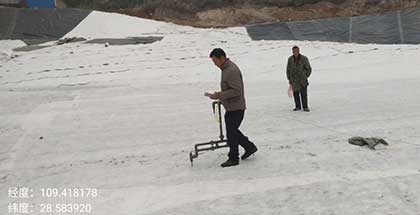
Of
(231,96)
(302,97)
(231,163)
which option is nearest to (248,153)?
(231,163)

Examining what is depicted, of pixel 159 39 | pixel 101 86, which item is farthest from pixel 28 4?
pixel 101 86

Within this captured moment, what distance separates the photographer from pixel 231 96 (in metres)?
5.33

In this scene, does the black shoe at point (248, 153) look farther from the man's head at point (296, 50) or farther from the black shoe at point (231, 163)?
the man's head at point (296, 50)

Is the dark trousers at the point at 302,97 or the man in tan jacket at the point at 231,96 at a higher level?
the man in tan jacket at the point at 231,96

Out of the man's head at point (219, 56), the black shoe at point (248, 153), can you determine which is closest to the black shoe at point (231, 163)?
the black shoe at point (248, 153)

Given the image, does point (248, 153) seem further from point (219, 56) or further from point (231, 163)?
point (219, 56)

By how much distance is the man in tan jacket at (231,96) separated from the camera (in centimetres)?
532

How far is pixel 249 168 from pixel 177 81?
30.4ft

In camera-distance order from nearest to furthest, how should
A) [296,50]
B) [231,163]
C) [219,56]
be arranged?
[219,56] → [231,163] → [296,50]

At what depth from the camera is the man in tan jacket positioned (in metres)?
5.32

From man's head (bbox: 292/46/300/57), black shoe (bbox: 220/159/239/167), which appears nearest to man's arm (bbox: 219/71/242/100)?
black shoe (bbox: 220/159/239/167)

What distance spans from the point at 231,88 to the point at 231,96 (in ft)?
0.32

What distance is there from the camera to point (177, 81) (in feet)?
47.4

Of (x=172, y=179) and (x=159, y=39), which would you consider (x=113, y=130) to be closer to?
(x=172, y=179)
